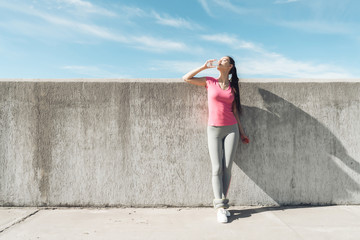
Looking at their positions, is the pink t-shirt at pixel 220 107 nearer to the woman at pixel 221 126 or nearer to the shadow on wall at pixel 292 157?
the woman at pixel 221 126

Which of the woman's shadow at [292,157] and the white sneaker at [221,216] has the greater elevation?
the woman's shadow at [292,157]

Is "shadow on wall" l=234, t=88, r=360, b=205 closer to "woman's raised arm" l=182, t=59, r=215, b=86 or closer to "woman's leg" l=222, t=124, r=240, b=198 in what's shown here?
"woman's leg" l=222, t=124, r=240, b=198

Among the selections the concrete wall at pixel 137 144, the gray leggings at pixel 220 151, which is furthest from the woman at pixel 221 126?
the concrete wall at pixel 137 144

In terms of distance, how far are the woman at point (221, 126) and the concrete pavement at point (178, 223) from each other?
0.32 metres

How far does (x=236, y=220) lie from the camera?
350cm

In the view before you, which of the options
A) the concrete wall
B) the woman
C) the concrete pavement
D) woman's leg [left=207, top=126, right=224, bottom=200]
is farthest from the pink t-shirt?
the concrete pavement

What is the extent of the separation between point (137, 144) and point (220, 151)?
1.14 meters

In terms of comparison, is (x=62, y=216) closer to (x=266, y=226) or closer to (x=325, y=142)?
(x=266, y=226)

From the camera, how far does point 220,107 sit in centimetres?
357

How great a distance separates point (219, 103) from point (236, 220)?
4.67 ft

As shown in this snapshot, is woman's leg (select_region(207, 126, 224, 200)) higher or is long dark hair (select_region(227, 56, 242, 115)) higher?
long dark hair (select_region(227, 56, 242, 115))

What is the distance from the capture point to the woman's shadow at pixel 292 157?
158 inches

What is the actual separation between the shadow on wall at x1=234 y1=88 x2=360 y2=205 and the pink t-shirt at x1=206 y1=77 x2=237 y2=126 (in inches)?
18.6

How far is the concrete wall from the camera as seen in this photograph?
3.97 meters
